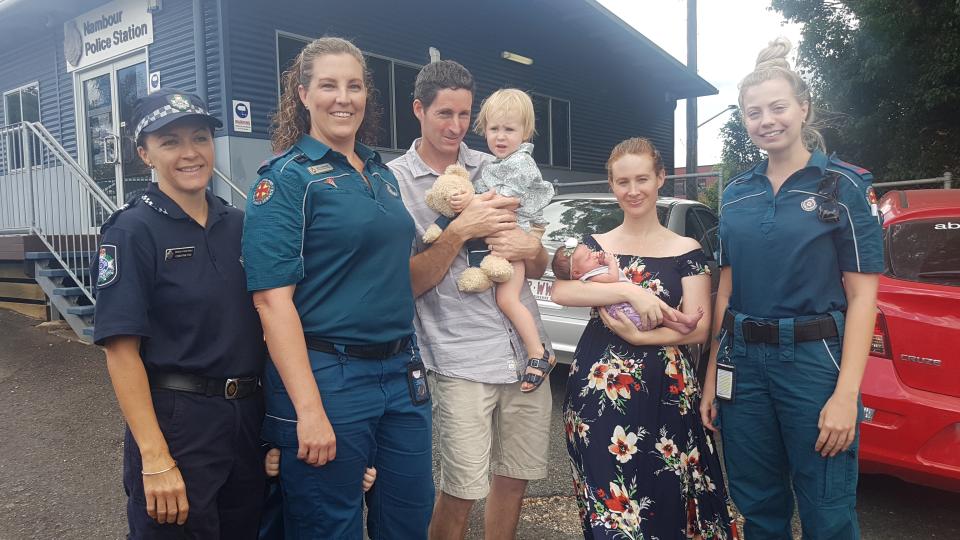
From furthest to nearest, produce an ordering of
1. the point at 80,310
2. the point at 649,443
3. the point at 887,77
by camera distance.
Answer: the point at 887,77 < the point at 80,310 < the point at 649,443

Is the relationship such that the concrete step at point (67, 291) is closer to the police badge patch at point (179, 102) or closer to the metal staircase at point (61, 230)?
the metal staircase at point (61, 230)

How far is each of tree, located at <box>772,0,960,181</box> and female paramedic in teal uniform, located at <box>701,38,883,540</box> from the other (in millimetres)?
14372

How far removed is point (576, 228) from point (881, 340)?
2273mm

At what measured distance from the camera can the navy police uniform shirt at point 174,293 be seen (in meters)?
1.73

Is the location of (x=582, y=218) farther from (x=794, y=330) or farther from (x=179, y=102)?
(x=179, y=102)

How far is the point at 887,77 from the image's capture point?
50.7ft

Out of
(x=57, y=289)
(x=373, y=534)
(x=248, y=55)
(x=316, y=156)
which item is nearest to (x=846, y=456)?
(x=373, y=534)

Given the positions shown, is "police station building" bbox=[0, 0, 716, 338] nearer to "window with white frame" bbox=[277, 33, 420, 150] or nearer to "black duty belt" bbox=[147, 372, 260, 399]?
"window with white frame" bbox=[277, 33, 420, 150]

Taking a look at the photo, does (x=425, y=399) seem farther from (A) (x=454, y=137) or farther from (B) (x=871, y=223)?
(B) (x=871, y=223)

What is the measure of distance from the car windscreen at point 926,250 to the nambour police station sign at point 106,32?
863 centimetres

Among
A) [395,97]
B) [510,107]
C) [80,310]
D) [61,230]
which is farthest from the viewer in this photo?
[395,97]

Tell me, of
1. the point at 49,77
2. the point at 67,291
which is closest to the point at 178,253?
the point at 67,291

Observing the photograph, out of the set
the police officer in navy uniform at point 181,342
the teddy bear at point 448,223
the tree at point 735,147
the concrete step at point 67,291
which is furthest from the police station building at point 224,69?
the tree at point 735,147

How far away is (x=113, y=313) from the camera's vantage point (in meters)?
1.70
